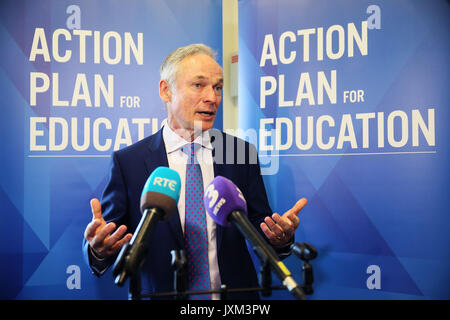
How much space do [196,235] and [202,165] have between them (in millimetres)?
390

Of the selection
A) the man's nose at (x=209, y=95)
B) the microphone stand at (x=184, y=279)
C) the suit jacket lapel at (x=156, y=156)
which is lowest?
the microphone stand at (x=184, y=279)

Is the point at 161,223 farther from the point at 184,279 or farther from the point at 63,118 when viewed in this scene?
the point at 63,118

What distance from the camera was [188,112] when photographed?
2.05 metres

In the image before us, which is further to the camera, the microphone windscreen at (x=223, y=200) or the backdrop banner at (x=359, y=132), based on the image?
the backdrop banner at (x=359, y=132)

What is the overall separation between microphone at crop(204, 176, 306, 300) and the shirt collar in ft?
2.05

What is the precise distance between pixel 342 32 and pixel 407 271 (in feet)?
5.30

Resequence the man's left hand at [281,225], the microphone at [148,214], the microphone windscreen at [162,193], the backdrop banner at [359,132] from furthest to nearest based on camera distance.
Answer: the backdrop banner at [359,132], the man's left hand at [281,225], the microphone windscreen at [162,193], the microphone at [148,214]

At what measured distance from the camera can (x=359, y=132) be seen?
2.44m

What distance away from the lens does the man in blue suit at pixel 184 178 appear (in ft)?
5.95

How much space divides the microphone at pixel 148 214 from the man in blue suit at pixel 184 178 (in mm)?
451

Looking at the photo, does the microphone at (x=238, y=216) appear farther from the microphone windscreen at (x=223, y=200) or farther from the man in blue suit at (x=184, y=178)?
the man in blue suit at (x=184, y=178)

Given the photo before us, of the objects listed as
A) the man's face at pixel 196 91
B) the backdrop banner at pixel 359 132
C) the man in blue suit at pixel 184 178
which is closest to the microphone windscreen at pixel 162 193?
the man in blue suit at pixel 184 178

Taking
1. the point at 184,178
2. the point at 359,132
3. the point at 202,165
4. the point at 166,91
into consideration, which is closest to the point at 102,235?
the point at 184,178
